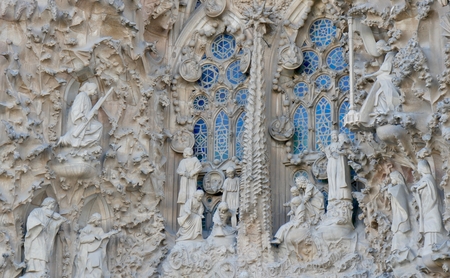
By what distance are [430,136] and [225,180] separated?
12.8 ft

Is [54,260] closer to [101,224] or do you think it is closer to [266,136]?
[101,224]

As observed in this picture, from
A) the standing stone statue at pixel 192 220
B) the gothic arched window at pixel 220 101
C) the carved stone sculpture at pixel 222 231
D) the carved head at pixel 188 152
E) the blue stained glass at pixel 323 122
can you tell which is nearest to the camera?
the carved stone sculpture at pixel 222 231

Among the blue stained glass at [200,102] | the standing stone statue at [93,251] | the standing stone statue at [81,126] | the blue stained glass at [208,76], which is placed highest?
the blue stained glass at [208,76]

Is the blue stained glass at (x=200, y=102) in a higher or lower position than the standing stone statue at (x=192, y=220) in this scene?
higher

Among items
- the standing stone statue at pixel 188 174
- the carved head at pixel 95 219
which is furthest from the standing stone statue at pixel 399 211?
the carved head at pixel 95 219

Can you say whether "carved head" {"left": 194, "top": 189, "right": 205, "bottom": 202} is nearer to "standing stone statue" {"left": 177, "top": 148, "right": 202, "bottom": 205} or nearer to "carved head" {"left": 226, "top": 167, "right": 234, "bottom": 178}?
"standing stone statue" {"left": 177, "top": 148, "right": 202, "bottom": 205}

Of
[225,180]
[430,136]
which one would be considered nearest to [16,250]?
[225,180]

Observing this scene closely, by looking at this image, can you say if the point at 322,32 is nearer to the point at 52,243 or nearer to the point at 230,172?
the point at 230,172

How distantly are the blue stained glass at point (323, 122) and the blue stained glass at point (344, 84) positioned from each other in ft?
0.97

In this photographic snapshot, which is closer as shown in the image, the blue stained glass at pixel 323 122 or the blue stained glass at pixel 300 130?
the blue stained glass at pixel 323 122

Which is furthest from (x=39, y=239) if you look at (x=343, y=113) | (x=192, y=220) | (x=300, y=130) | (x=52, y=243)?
(x=343, y=113)

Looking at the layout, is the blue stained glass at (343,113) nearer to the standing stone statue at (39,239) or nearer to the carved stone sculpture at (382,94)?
the carved stone sculpture at (382,94)

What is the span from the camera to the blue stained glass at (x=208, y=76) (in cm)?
2145

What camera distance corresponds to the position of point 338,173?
63.4 ft
